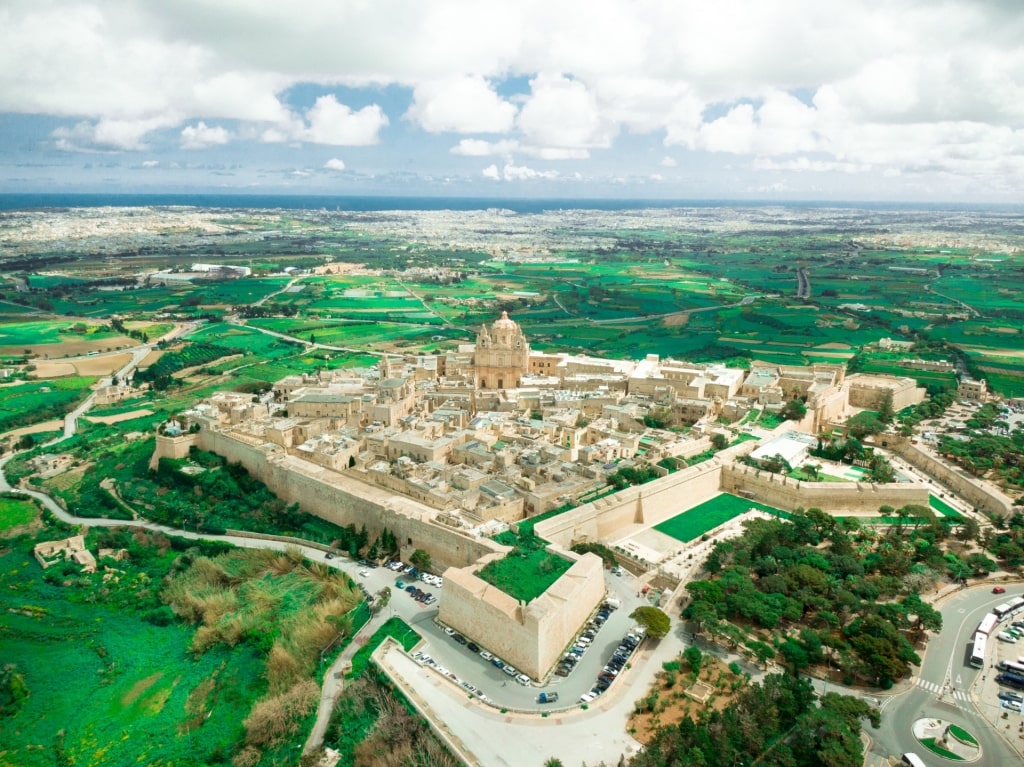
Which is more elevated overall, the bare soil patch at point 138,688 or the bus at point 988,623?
the bus at point 988,623

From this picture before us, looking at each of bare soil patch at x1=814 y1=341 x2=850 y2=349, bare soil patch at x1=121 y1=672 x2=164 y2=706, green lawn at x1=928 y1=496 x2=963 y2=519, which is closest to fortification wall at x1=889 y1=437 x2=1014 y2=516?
green lawn at x1=928 y1=496 x2=963 y2=519

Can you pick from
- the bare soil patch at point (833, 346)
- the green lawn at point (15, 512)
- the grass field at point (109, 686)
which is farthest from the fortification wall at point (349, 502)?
the bare soil patch at point (833, 346)

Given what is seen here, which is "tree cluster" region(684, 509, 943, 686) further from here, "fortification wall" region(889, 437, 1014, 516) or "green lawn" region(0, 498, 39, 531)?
"green lawn" region(0, 498, 39, 531)

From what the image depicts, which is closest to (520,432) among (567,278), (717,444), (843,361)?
(717,444)

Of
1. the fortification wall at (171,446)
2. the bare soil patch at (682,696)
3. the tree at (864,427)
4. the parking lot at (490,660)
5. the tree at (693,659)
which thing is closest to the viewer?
the bare soil patch at (682,696)

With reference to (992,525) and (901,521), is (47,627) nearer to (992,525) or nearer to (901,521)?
(901,521)

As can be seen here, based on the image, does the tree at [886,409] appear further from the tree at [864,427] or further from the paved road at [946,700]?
the paved road at [946,700]
